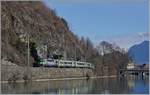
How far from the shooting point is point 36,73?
53.5 meters

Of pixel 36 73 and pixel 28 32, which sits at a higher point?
pixel 28 32

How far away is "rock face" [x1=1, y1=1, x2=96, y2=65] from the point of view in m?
55.3

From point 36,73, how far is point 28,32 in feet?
31.5

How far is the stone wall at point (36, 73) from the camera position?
46.5 metres

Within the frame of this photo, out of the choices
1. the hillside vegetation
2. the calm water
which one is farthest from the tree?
the calm water

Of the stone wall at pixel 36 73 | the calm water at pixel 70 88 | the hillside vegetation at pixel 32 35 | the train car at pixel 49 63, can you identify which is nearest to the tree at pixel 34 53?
the hillside vegetation at pixel 32 35

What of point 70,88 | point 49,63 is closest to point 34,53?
point 49,63

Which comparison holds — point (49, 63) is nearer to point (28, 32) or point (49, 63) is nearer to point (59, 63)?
point (59, 63)

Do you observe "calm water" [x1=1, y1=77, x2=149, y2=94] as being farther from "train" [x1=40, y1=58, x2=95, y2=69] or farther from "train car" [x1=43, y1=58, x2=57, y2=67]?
"train" [x1=40, y1=58, x2=95, y2=69]

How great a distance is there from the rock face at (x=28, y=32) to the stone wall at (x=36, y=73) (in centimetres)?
229

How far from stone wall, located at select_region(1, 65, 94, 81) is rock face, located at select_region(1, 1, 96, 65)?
7.50 feet

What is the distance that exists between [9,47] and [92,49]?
47301mm

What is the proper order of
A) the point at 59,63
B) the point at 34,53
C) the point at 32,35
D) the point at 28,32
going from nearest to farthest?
the point at 34,53, the point at 28,32, the point at 32,35, the point at 59,63

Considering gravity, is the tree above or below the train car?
above
